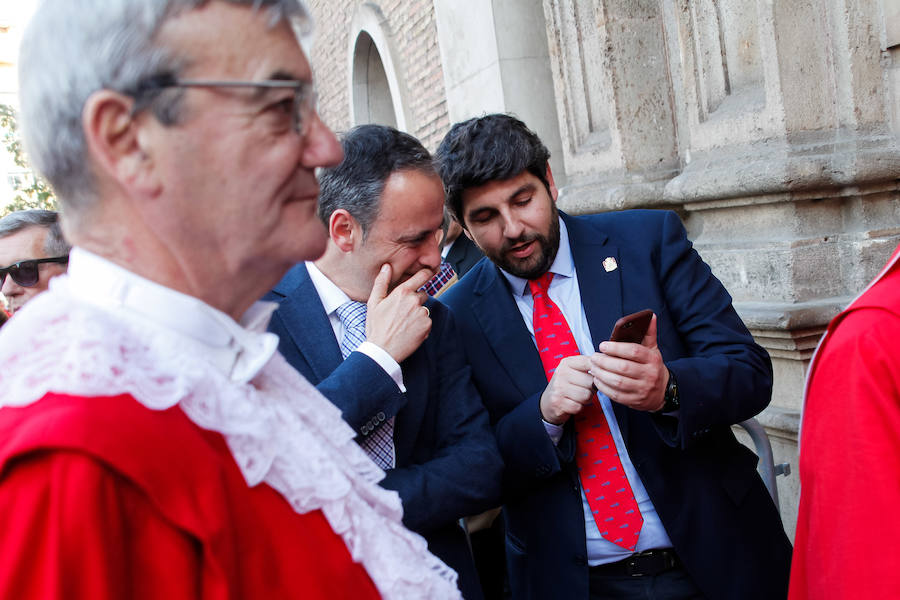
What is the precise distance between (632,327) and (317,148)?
3.52 ft

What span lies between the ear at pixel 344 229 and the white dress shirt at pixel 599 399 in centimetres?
56

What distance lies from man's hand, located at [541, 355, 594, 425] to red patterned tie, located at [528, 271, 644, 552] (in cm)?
15

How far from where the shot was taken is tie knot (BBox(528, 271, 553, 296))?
2359 millimetres

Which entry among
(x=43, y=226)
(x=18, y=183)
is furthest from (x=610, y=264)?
(x=18, y=183)

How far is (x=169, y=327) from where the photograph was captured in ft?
3.08

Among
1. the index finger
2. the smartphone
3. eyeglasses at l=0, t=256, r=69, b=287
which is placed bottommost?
the index finger

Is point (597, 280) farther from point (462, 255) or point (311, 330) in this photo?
point (462, 255)

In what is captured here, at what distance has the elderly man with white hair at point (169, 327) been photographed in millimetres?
764

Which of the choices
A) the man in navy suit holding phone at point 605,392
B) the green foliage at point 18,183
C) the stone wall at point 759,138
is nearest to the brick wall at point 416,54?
the stone wall at point 759,138

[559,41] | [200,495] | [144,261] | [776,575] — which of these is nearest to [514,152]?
[776,575]

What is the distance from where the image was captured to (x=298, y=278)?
80.1 inches

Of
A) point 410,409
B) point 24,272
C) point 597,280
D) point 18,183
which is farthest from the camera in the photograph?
point 18,183

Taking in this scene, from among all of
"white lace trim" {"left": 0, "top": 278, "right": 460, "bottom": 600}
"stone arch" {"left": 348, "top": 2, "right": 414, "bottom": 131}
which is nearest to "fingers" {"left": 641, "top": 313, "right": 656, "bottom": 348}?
"white lace trim" {"left": 0, "top": 278, "right": 460, "bottom": 600}

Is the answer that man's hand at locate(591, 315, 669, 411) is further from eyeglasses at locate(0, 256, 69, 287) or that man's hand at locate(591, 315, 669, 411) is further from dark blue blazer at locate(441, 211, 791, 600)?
eyeglasses at locate(0, 256, 69, 287)
